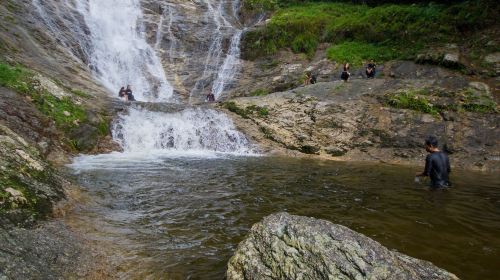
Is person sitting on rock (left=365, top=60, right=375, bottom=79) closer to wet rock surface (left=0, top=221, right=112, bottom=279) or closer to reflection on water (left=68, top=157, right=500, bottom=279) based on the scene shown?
reflection on water (left=68, top=157, right=500, bottom=279)

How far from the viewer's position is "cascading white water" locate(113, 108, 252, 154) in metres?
16.3

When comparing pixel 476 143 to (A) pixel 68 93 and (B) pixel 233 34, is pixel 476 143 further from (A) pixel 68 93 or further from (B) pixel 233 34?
(B) pixel 233 34

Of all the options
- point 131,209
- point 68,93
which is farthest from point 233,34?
point 131,209

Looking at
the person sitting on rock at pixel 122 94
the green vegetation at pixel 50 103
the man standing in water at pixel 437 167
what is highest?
the person sitting on rock at pixel 122 94

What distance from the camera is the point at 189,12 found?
106ft

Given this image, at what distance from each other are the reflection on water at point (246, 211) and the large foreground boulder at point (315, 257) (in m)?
0.86

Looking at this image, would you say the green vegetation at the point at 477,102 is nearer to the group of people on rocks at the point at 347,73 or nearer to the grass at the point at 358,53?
the group of people on rocks at the point at 347,73

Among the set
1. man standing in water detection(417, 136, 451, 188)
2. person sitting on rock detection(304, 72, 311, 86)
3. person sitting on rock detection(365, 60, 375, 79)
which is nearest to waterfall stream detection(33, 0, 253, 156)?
person sitting on rock detection(304, 72, 311, 86)

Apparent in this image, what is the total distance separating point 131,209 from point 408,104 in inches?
557

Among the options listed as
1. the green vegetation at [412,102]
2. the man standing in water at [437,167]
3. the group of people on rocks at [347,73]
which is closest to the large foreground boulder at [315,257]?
the man standing in water at [437,167]

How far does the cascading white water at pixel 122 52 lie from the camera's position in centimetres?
2491

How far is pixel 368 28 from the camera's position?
82.3ft

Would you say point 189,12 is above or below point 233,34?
above

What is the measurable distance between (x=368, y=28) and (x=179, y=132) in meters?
15.2
